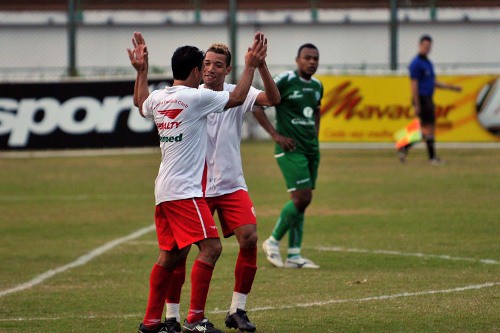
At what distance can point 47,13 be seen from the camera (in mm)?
35812

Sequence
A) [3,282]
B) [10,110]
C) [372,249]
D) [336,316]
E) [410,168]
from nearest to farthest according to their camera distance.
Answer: [336,316] → [3,282] → [372,249] → [410,168] → [10,110]

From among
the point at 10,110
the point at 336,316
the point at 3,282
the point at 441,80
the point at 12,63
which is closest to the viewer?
the point at 336,316

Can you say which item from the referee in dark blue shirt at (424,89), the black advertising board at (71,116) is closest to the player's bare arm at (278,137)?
the referee in dark blue shirt at (424,89)

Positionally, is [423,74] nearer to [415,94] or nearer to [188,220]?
[415,94]

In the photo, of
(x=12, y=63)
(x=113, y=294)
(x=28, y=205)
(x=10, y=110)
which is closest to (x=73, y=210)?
(x=28, y=205)

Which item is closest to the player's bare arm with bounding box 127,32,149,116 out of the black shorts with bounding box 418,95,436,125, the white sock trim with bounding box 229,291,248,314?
the white sock trim with bounding box 229,291,248,314

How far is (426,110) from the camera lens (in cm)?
2133

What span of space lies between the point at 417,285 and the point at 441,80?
1558 cm

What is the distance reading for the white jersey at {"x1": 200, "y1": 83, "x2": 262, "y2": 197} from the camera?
819 cm

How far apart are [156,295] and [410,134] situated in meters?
15.2

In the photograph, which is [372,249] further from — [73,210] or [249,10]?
[249,10]

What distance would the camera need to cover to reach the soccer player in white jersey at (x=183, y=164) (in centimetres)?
720

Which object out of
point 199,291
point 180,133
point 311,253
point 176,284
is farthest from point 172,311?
point 311,253

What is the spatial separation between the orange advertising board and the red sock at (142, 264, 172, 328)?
17087mm
